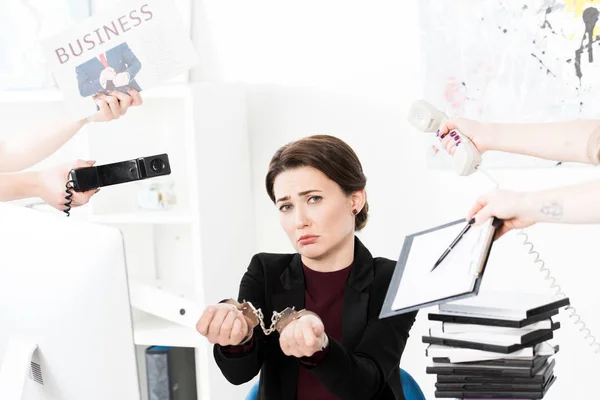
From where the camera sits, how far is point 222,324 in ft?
5.49

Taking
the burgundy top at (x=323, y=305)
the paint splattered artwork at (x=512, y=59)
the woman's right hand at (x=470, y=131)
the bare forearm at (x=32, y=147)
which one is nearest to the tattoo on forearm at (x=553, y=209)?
the woman's right hand at (x=470, y=131)

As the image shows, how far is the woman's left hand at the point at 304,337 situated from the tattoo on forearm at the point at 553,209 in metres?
0.50

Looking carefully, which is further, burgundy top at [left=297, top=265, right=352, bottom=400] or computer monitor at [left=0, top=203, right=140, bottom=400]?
burgundy top at [left=297, top=265, right=352, bottom=400]

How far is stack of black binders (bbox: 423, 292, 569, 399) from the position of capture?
1921 millimetres

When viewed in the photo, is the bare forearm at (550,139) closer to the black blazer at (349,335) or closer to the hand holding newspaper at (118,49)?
the black blazer at (349,335)

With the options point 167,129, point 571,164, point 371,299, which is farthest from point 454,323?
point 167,129

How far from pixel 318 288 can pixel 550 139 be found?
0.66m

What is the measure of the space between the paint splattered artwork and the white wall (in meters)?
0.11

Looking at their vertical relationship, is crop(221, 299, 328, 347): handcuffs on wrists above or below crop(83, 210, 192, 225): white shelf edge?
below

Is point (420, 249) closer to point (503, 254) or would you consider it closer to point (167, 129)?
point (503, 254)

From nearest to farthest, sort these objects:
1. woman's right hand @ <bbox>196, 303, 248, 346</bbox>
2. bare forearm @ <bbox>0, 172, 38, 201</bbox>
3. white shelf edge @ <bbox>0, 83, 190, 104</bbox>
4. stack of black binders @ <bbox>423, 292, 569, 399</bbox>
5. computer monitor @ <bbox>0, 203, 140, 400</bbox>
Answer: computer monitor @ <bbox>0, 203, 140, 400</bbox> < woman's right hand @ <bbox>196, 303, 248, 346</bbox> < stack of black binders @ <bbox>423, 292, 569, 399</bbox> < bare forearm @ <bbox>0, 172, 38, 201</bbox> < white shelf edge @ <bbox>0, 83, 190, 104</bbox>

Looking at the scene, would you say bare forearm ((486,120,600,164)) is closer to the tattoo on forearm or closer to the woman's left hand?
the tattoo on forearm

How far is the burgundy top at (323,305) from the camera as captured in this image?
1.85m

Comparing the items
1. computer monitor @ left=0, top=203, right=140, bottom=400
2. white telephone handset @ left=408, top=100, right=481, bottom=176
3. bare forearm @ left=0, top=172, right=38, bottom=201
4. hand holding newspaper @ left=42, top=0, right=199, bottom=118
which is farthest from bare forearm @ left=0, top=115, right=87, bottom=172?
computer monitor @ left=0, top=203, right=140, bottom=400
